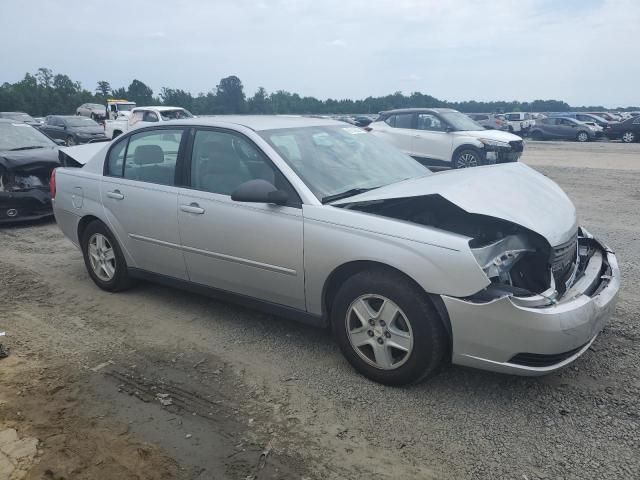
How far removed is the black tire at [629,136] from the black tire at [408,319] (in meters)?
27.1

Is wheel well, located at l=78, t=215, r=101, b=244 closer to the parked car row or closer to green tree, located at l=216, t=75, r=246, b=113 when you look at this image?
green tree, located at l=216, t=75, r=246, b=113

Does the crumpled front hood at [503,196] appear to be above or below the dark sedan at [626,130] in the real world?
above

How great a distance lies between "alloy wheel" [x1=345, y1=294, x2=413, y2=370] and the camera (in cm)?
317

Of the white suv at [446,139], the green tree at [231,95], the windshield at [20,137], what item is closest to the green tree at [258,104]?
the green tree at [231,95]

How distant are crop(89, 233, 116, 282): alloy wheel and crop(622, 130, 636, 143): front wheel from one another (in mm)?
27229

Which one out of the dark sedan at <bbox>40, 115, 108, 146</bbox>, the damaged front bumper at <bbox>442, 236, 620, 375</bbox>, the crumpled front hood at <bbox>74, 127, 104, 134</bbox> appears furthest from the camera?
the crumpled front hood at <bbox>74, 127, 104, 134</bbox>

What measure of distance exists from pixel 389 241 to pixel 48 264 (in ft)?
15.1

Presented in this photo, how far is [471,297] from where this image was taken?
116 inches

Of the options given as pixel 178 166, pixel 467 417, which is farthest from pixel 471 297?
pixel 178 166

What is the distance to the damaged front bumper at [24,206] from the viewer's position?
770 cm

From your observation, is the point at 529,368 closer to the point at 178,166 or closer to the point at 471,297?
the point at 471,297

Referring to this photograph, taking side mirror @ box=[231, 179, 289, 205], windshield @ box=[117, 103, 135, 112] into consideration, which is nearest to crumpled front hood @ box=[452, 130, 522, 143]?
side mirror @ box=[231, 179, 289, 205]

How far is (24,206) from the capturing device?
782cm

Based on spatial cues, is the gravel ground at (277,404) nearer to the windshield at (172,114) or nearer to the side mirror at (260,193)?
the side mirror at (260,193)
